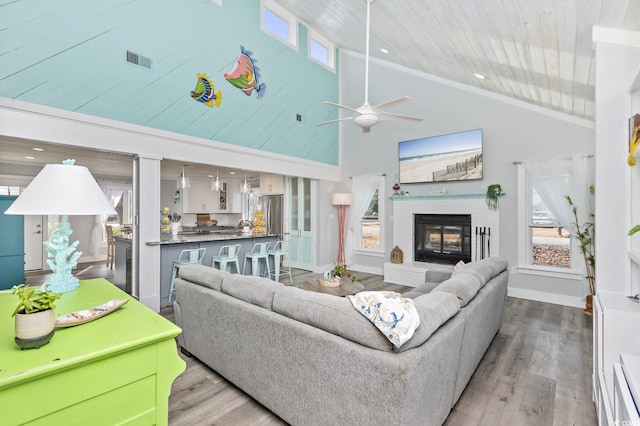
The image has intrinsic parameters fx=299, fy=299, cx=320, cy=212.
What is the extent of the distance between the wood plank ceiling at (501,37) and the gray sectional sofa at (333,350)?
2.11 metres

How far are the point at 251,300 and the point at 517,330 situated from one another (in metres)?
3.30

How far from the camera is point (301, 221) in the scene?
7.25m

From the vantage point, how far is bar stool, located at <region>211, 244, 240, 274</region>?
16.0 feet

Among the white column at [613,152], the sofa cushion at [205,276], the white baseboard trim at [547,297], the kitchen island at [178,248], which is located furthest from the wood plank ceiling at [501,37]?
the kitchen island at [178,248]

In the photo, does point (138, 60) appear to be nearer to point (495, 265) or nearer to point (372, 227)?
point (495, 265)

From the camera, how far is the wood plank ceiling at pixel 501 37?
7.41 ft

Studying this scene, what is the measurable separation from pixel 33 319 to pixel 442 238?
5799 millimetres

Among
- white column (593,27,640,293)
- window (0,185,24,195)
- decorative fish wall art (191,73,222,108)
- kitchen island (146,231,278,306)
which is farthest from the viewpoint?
window (0,185,24,195)

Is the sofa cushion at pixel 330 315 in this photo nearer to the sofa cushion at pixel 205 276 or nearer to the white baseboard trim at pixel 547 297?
the sofa cushion at pixel 205 276

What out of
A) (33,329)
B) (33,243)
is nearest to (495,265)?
(33,329)

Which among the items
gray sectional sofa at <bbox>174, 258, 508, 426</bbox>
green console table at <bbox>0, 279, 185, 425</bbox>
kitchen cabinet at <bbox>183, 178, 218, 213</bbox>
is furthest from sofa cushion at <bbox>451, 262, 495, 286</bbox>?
kitchen cabinet at <bbox>183, 178, 218, 213</bbox>

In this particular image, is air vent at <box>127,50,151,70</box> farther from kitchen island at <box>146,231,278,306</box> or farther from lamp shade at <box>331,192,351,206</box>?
lamp shade at <box>331,192,351,206</box>

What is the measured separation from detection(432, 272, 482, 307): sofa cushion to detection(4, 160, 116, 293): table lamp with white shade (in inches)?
91.1

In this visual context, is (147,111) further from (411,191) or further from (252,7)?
(411,191)
